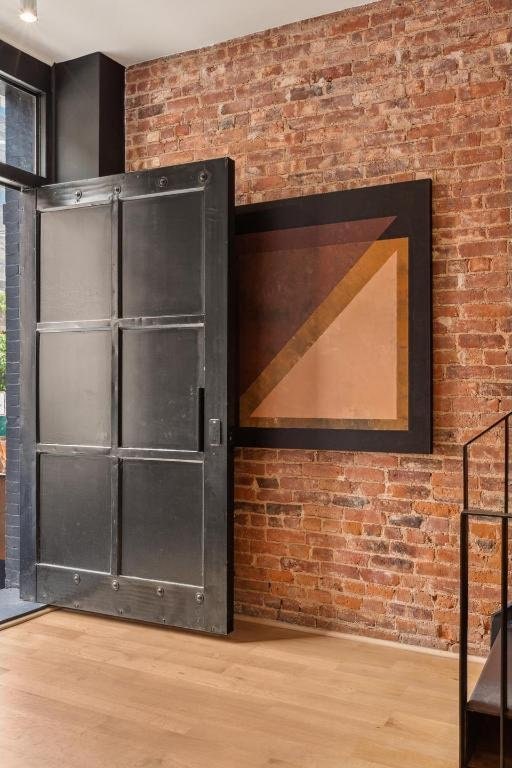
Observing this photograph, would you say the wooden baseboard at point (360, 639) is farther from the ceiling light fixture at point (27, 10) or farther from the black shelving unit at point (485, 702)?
the ceiling light fixture at point (27, 10)

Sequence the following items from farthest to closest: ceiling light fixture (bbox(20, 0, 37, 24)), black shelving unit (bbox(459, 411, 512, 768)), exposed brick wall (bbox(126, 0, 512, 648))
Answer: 1. exposed brick wall (bbox(126, 0, 512, 648))
2. ceiling light fixture (bbox(20, 0, 37, 24))
3. black shelving unit (bbox(459, 411, 512, 768))

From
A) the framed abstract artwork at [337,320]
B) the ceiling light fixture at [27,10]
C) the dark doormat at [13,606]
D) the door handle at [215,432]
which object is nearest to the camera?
the ceiling light fixture at [27,10]

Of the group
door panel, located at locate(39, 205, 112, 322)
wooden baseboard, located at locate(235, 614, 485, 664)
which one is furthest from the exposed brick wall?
door panel, located at locate(39, 205, 112, 322)

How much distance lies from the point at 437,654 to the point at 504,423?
108 centimetres

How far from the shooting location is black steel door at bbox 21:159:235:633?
3232 mm

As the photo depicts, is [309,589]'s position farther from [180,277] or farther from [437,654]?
[180,277]

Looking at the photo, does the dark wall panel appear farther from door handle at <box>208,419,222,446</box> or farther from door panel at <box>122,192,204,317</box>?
door handle at <box>208,419,222,446</box>

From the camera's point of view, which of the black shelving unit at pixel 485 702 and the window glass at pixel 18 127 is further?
the window glass at pixel 18 127

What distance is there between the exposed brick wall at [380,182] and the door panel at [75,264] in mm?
668

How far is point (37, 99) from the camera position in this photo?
383 centimetres

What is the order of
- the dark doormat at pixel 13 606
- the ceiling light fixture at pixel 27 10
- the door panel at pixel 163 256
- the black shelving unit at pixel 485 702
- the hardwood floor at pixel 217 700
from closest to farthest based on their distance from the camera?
1. the black shelving unit at pixel 485 702
2. the hardwood floor at pixel 217 700
3. the ceiling light fixture at pixel 27 10
4. the door panel at pixel 163 256
5. the dark doormat at pixel 13 606

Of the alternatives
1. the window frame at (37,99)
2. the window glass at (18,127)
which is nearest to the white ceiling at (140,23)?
the window frame at (37,99)

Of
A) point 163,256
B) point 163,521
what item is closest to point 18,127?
point 163,256

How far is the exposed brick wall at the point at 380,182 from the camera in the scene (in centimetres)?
297
